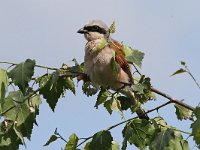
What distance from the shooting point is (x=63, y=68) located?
3422 millimetres

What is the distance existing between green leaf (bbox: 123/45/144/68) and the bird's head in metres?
1.95

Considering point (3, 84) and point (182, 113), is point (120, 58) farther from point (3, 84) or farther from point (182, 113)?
point (3, 84)

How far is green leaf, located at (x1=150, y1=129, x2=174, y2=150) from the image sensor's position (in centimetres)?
273

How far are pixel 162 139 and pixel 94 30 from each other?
2522mm

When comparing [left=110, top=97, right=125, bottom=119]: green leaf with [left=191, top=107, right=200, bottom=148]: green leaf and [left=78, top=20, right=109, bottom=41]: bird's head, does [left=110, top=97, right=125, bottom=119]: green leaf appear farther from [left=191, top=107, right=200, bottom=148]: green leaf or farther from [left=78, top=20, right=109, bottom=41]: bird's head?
[left=78, top=20, right=109, bottom=41]: bird's head

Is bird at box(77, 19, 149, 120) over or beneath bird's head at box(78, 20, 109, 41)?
beneath

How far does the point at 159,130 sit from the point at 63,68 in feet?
2.70

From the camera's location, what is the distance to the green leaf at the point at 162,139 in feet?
8.96

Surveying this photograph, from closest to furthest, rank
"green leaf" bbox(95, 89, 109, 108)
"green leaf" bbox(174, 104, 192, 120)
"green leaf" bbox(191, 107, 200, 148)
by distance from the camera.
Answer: "green leaf" bbox(191, 107, 200, 148) < "green leaf" bbox(174, 104, 192, 120) < "green leaf" bbox(95, 89, 109, 108)

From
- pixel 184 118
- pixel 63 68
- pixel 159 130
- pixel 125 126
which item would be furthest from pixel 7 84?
pixel 184 118

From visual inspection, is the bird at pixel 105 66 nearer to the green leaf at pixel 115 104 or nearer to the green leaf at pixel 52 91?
the green leaf at pixel 115 104

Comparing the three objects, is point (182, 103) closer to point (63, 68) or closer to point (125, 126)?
point (125, 126)

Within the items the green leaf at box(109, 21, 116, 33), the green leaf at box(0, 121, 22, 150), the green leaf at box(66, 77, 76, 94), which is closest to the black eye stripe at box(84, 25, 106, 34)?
the green leaf at box(66, 77, 76, 94)

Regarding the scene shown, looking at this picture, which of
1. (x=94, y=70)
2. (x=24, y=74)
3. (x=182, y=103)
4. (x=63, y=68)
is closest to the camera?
(x=24, y=74)
